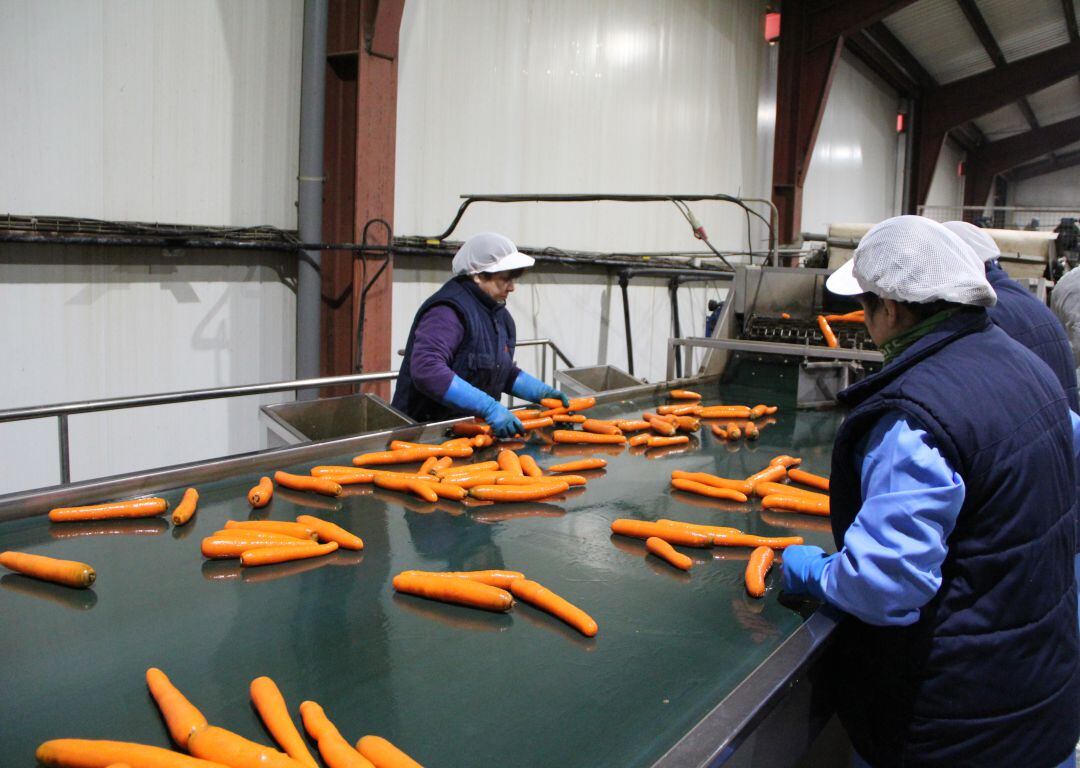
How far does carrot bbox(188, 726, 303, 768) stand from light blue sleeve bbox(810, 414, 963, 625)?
1071 mm

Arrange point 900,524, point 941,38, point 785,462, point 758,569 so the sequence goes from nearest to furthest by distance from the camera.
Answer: point 900,524
point 758,569
point 785,462
point 941,38

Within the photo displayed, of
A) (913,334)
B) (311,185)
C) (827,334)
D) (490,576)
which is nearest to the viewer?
(913,334)

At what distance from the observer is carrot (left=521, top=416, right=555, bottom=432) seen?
3684 mm

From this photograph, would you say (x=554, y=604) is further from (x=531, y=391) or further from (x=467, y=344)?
(x=531, y=391)

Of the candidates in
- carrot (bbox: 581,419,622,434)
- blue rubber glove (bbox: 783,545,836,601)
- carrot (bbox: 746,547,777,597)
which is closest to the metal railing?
carrot (bbox: 581,419,622,434)

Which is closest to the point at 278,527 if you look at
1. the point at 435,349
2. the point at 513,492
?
the point at 513,492

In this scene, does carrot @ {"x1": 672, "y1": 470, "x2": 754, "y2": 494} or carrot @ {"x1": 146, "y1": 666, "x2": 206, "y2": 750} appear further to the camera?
carrot @ {"x1": 672, "y1": 470, "x2": 754, "y2": 494}

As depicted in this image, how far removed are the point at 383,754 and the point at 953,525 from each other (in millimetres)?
1094

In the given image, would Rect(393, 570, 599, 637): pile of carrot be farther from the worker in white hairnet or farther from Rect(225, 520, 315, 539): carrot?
the worker in white hairnet

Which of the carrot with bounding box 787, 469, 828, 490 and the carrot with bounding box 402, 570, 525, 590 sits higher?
the carrot with bounding box 787, 469, 828, 490

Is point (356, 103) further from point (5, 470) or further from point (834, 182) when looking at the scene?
point (834, 182)

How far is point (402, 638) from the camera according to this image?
177 cm

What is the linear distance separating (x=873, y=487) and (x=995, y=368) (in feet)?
1.07

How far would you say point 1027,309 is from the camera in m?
2.78
